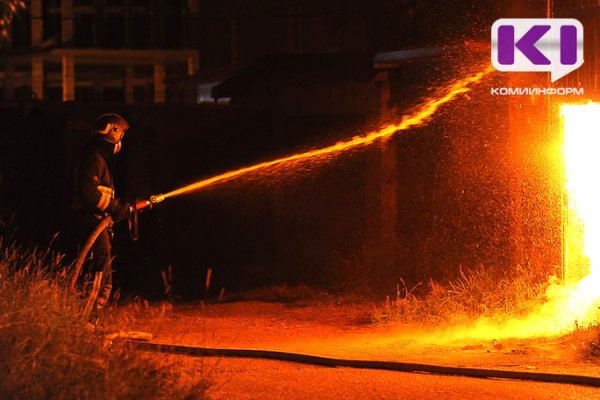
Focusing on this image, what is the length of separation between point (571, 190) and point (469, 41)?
250cm

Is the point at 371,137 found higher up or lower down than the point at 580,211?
higher up

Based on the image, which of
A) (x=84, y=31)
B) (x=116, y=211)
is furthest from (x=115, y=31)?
(x=116, y=211)

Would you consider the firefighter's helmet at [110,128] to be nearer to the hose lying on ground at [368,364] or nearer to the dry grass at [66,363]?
the hose lying on ground at [368,364]

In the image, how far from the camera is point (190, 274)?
16906 mm

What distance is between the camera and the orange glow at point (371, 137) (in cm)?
1385

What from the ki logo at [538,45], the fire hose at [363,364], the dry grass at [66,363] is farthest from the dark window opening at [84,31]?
the dry grass at [66,363]

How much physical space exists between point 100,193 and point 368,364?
3.31 m

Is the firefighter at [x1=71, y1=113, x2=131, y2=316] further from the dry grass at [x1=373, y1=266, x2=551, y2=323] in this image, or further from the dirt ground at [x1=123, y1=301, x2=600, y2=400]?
the dry grass at [x1=373, y1=266, x2=551, y2=323]

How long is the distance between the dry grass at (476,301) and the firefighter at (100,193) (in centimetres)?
288

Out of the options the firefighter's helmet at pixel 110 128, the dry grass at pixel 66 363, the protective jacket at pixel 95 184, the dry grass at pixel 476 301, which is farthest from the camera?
the dry grass at pixel 476 301

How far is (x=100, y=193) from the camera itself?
1084 centimetres

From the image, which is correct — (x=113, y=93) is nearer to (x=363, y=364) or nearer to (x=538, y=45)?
(x=538, y=45)

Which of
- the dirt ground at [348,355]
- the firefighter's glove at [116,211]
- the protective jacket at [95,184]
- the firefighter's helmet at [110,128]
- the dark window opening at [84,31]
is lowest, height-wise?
the dirt ground at [348,355]

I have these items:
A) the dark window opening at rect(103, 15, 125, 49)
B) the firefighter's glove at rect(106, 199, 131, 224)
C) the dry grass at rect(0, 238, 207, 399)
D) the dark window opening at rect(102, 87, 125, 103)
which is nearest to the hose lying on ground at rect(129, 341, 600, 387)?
the dry grass at rect(0, 238, 207, 399)
